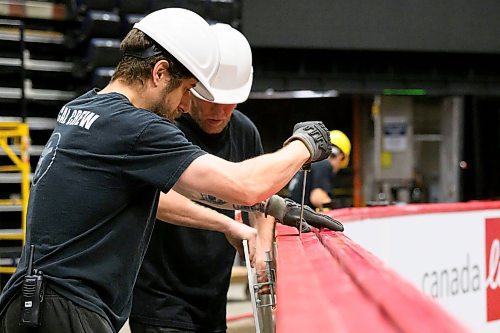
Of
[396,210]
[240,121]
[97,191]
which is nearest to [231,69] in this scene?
[240,121]

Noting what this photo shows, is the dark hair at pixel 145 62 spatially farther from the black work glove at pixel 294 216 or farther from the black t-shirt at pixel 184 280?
the black t-shirt at pixel 184 280

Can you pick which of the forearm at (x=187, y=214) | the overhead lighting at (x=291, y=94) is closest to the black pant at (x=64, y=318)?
the forearm at (x=187, y=214)

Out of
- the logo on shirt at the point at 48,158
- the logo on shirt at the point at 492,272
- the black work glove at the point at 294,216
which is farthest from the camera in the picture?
the logo on shirt at the point at 492,272

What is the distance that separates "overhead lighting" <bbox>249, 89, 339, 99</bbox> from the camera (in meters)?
12.5

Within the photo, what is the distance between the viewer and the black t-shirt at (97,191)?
215 centimetres

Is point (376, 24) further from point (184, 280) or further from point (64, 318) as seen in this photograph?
point (64, 318)

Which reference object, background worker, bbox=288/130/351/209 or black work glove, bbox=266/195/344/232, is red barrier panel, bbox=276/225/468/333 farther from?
background worker, bbox=288/130/351/209

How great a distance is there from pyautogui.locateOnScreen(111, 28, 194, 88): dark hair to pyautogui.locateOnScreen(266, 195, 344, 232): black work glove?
2.55 ft

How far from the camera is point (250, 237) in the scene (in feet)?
9.98

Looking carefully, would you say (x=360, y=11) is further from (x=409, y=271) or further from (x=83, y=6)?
(x=409, y=271)

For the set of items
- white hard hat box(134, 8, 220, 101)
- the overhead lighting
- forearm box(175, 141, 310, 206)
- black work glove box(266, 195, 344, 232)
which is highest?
the overhead lighting

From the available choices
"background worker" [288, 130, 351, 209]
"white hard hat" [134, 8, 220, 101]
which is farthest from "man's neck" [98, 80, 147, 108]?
"background worker" [288, 130, 351, 209]

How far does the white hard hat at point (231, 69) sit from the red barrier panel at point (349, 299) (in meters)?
1.17

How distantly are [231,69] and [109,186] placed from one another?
3.87 feet
